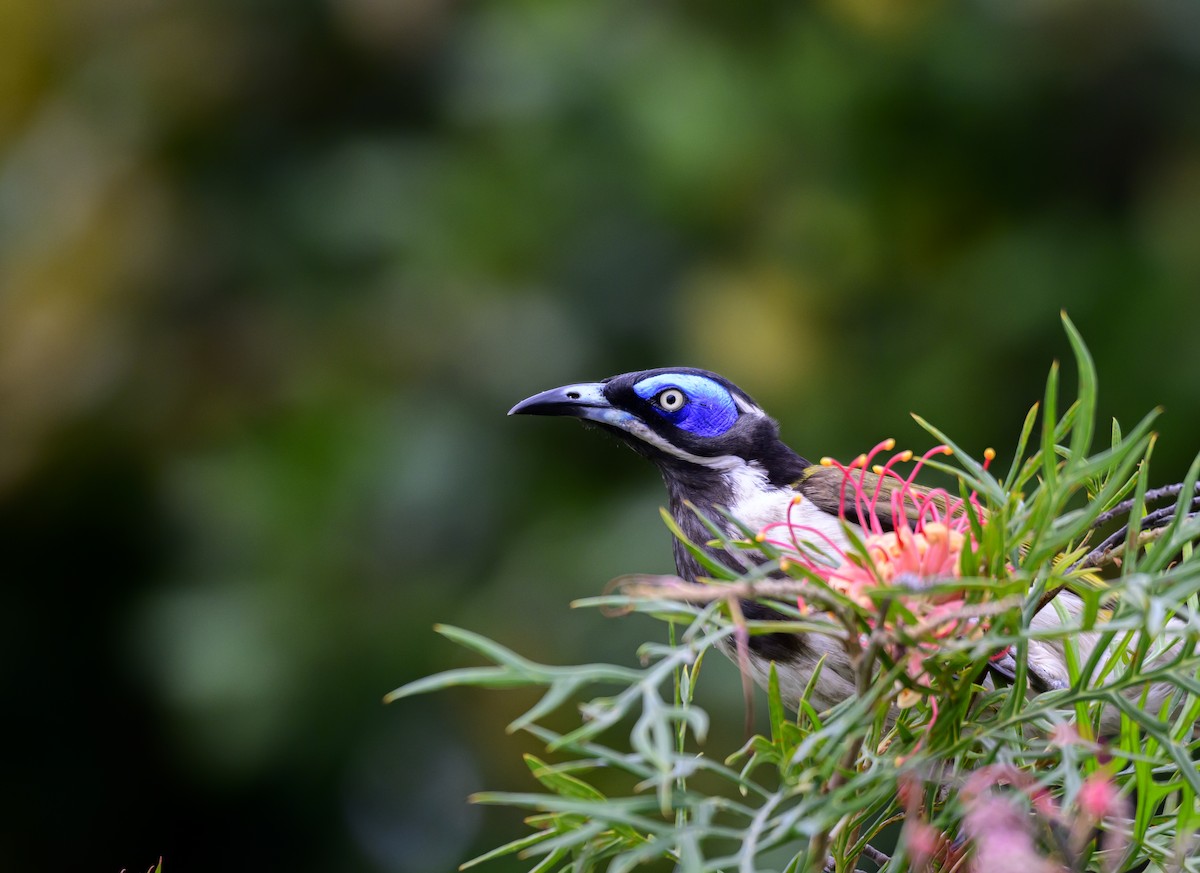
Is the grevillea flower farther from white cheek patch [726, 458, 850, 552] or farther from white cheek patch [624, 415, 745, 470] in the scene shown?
white cheek patch [624, 415, 745, 470]

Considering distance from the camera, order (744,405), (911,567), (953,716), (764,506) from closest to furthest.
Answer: (953,716) < (911,567) < (764,506) < (744,405)

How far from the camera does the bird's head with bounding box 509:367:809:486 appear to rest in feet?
11.5

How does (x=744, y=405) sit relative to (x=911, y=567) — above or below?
below

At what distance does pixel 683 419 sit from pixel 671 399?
71mm

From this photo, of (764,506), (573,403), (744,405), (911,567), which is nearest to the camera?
(911,567)

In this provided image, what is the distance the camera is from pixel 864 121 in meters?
6.78

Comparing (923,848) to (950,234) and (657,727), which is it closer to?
(657,727)

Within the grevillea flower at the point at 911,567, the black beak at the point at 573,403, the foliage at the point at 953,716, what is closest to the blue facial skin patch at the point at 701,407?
the black beak at the point at 573,403

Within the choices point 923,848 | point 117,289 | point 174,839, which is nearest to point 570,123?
point 117,289

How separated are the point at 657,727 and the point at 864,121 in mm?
5864

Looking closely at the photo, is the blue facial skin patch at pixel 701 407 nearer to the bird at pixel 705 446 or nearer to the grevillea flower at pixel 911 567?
the bird at pixel 705 446

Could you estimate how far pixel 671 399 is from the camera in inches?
140

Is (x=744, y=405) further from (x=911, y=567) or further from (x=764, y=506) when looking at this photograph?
(x=911, y=567)

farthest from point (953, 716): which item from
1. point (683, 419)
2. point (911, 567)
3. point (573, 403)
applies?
point (683, 419)
